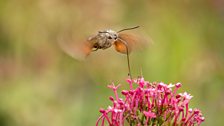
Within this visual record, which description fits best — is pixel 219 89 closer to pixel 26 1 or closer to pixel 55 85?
pixel 55 85

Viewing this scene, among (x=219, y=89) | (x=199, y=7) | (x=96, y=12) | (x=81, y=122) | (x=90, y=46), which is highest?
(x=199, y=7)

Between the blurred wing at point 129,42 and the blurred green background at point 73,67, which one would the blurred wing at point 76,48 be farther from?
the blurred green background at point 73,67

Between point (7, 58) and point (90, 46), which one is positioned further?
point (7, 58)

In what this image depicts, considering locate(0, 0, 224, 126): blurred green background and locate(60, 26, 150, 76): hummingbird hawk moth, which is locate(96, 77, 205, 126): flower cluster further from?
locate(0, 0, 224, 126): blurred green background

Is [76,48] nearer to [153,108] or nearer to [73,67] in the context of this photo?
[153,108]

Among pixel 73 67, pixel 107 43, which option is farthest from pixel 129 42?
pixel 73 67

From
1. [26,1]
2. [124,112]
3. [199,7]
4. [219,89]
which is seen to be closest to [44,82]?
[26,1]

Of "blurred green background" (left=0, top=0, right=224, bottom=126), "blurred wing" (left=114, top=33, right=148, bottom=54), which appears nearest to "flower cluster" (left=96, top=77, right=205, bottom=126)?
"blurred wing" (left=114, top=33, right=148, bottom=54)

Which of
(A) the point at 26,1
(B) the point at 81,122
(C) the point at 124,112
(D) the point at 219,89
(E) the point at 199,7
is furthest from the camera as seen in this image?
(E) the point at 199,7

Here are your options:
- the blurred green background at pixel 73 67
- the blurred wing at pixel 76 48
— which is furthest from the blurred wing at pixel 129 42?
the blurred green background at pixel 73 67
